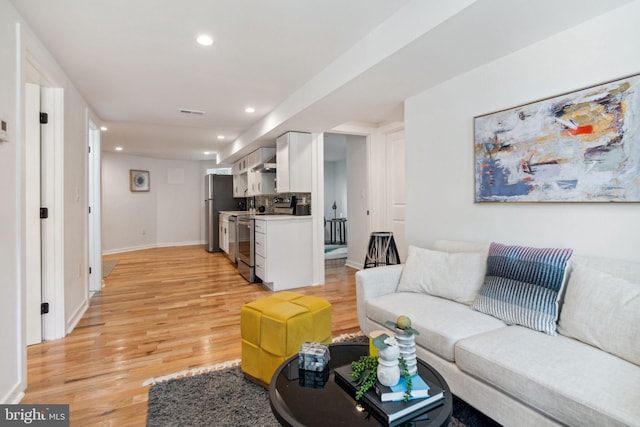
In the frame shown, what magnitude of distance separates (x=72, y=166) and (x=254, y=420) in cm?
277

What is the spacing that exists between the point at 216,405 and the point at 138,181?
750 centimetres

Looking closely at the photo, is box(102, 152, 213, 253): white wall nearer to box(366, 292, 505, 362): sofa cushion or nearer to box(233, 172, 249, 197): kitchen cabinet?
box(233, 172, 249, 197): kitchen cabinet

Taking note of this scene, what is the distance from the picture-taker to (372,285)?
94.0 inches

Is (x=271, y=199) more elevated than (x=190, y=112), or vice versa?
(x=190, y=112)

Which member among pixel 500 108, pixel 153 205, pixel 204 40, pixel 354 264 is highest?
pixel 204 40

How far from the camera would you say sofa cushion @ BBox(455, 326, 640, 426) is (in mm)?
1109

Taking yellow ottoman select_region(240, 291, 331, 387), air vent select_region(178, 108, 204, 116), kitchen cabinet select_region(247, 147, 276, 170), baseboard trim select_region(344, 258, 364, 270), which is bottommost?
baseboard trim select_region(344, 258, 364, 270)

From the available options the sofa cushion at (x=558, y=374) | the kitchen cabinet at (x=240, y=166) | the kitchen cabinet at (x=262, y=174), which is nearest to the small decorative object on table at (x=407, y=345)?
the sofa cushion at (x=558, y=374)

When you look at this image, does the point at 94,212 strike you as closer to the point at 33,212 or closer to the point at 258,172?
the point at 33,212

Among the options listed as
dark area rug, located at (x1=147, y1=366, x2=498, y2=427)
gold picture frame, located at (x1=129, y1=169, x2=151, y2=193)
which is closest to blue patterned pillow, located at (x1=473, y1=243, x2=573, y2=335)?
dark area rug, located at (x1=147, y1=366, x2=498, y2=427)

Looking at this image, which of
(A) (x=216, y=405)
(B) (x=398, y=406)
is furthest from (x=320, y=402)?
(A) (x=216, y=405)

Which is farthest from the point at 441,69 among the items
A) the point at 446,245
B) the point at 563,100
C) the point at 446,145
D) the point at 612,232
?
the point at 612,232
